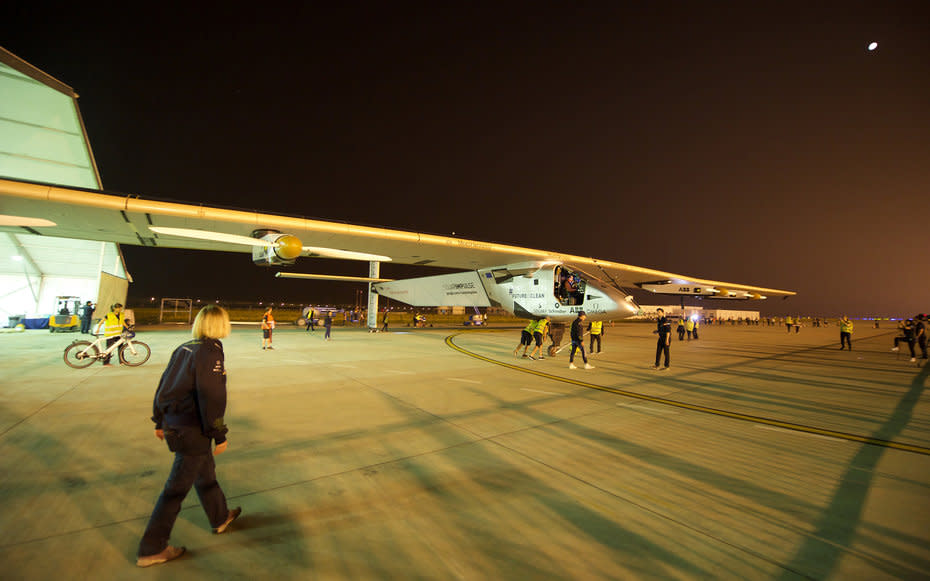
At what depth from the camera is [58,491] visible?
289 centimetres

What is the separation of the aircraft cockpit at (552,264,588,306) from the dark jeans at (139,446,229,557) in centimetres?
1124

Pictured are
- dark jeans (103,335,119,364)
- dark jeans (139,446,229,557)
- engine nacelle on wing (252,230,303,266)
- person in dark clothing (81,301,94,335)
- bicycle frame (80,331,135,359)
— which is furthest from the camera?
person in dark clothing (81,301,94,335)

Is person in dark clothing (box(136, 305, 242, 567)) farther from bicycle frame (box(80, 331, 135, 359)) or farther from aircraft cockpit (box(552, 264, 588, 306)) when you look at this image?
aircraft cockpit (box(552, 264, 588, 306))

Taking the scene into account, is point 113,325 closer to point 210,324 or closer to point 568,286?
point 210,324

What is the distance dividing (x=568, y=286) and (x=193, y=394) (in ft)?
37.7

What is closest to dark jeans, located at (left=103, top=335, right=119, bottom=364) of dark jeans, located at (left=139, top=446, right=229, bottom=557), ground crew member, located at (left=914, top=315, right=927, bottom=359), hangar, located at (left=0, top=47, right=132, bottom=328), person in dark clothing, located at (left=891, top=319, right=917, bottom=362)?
hangar, located at (left=0, top=47, right=132, bottom=328)

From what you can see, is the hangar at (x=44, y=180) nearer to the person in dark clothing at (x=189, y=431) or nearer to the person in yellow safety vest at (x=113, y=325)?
the person in yellow safety vest at (x=113, y=325)

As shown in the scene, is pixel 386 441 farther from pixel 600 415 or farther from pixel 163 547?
pixel 600 415

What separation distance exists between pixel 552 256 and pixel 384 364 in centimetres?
960

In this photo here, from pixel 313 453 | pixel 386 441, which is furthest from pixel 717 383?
pixel 313 453

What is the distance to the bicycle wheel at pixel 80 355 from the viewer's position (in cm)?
813

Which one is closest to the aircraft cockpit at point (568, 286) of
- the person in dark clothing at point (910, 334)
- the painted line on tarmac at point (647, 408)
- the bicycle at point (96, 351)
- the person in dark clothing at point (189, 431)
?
the painted line on tarmac at point (647, 408)

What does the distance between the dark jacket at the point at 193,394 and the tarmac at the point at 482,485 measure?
81cm

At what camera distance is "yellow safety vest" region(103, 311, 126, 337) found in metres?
8.34
